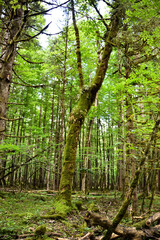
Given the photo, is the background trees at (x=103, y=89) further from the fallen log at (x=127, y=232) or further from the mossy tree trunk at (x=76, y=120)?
the fallen log at (x=127, y=232)

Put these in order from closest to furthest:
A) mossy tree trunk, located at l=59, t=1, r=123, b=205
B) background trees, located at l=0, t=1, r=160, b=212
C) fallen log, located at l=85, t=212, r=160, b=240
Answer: fallen log, located at l=85, t=212, r=160, b=240
background trees, located at l=0, t=1, r=160, b=212
mossy tree trunk, located at l=59, t=1, r=123, b=205

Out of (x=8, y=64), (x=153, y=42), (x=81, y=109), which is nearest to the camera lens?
(x=8, y=64)

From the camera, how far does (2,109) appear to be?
3.86m

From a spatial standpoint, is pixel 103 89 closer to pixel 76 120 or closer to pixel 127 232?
pixel 76 120

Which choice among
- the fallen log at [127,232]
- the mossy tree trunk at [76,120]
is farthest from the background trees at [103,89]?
the fallen log at [127,232]

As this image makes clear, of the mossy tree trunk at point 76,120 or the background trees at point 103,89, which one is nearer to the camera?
the background trees at point 103,89

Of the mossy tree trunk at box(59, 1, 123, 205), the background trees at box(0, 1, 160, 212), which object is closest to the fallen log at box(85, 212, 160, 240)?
the background trees at box(0, 1, 160, 212)

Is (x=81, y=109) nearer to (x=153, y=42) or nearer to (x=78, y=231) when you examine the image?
(x=153, y=42)

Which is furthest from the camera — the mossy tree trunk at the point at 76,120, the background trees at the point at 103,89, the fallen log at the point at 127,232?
the mossy tree trunk at the point at 76,120

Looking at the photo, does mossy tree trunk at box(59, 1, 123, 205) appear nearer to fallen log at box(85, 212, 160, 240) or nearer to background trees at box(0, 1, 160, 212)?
background trees at box(0, 1, 160, 212)

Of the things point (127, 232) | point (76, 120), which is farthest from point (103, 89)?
point (127, 232)

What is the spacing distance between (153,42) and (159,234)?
5.34 m

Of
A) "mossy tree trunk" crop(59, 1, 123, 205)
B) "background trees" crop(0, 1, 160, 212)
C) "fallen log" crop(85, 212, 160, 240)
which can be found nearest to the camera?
"fallen log" crop(85, 212, 160, 240)

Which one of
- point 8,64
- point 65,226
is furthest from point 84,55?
point 65,226
